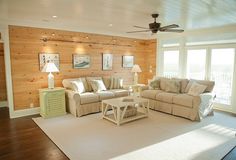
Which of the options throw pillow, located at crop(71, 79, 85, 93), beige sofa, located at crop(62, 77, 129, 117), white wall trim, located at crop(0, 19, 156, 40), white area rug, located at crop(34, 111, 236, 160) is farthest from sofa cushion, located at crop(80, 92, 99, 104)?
white wall trim, located at crop(0, 19, 156, 40)

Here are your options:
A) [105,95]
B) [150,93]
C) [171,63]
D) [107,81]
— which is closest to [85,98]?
[105,95]

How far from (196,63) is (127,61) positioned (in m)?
2.53

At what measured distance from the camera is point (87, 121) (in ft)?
15.0

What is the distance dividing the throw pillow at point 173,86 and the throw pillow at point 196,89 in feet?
1.36

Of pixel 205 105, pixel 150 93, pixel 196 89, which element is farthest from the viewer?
pixel 150 93

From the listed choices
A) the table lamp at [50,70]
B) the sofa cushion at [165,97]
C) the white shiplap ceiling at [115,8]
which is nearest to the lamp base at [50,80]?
the table lamp at [50,70]

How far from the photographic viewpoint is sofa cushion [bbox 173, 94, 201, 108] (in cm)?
452

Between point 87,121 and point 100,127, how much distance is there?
0.56 m

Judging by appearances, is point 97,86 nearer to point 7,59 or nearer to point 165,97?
point 165,97

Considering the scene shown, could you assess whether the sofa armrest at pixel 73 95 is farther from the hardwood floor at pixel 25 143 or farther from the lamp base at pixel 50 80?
the hardwood floor at pixel 25 143

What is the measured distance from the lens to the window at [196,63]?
5.97 meters

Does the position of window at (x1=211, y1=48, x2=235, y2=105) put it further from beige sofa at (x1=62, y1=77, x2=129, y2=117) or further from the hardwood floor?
the hardwood floor

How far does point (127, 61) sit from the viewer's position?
7223mm

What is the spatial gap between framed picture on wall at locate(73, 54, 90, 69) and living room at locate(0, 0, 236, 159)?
0.03m
